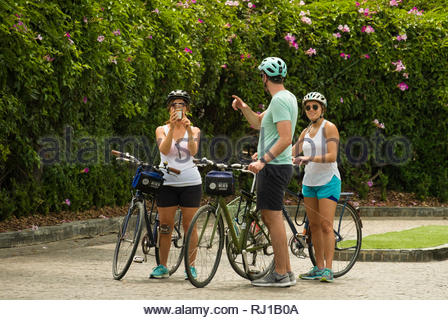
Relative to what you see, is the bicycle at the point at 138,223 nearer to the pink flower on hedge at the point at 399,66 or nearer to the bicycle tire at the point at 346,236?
the bicycle tire at the point at 346,236

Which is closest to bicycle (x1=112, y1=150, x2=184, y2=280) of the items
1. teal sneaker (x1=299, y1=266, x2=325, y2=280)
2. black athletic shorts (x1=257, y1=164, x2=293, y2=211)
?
black athletic shorts (x1=257, y1=164, x2=293, y2=211)

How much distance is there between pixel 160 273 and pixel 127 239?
1.53 ft

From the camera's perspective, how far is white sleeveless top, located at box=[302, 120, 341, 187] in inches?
327

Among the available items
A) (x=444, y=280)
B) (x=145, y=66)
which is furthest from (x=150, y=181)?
(x=145, y=66)

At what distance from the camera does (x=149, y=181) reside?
7.93 metres

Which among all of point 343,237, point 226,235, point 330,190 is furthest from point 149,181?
point 343,237

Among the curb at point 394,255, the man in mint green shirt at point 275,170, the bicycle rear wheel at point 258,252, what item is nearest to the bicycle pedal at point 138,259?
the bicycle rear wheel at point 258,252

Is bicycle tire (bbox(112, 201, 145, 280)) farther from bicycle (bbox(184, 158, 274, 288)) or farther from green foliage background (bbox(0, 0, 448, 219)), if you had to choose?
green foliage background (bbox(0, 0, 448, 219))

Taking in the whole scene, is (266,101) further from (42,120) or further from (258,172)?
(258,172)

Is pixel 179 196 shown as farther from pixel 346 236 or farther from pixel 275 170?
pixel 346 236

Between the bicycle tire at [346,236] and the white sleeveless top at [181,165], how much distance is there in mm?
1758

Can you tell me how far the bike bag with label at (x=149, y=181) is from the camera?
26.0ft

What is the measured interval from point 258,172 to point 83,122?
6283 mm

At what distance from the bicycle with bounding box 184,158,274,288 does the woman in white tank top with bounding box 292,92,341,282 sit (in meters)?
0.52
